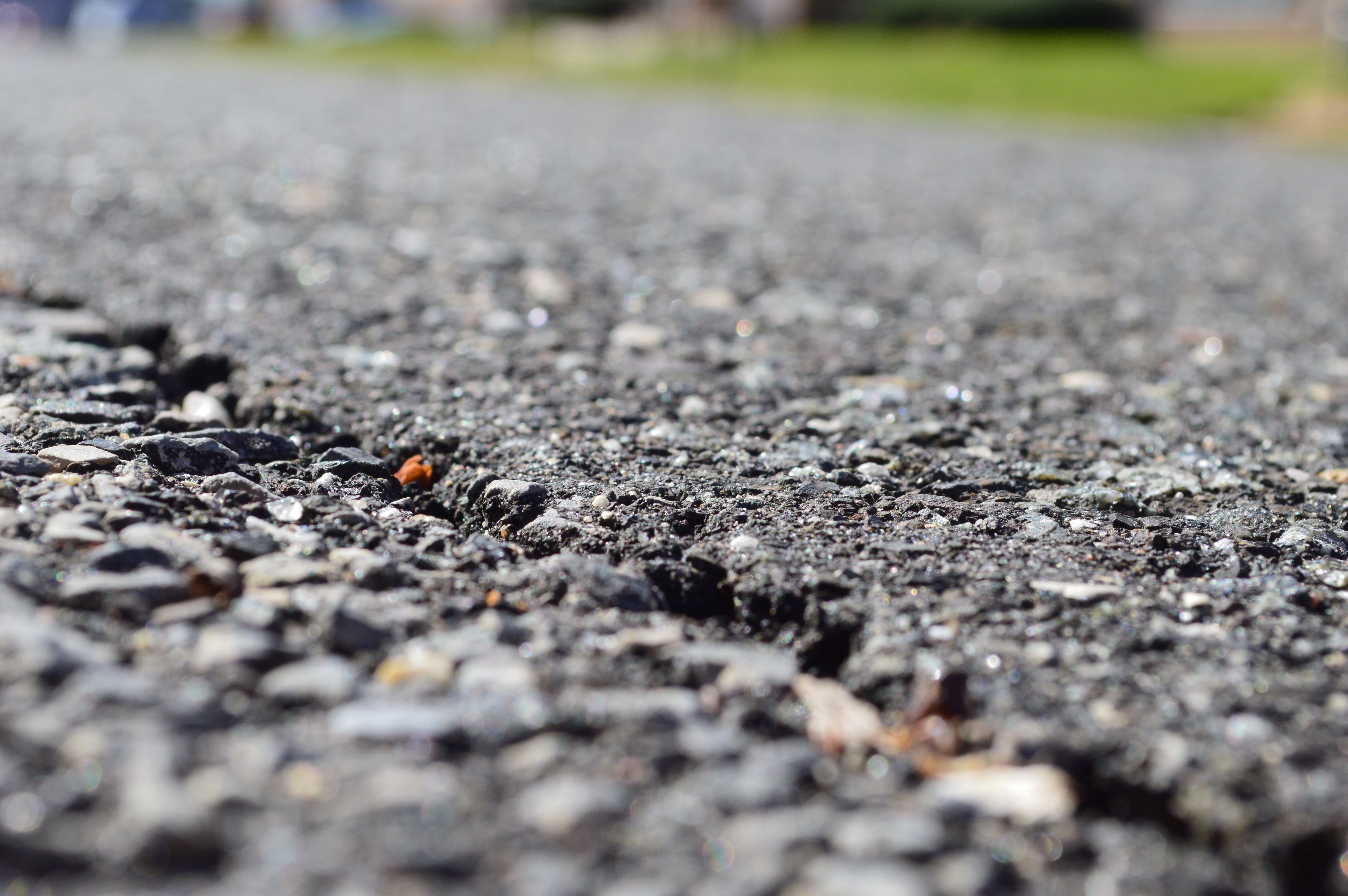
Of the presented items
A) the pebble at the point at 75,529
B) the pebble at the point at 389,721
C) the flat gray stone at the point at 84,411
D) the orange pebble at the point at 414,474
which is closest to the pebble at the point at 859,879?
the pebble at the point at 389,721

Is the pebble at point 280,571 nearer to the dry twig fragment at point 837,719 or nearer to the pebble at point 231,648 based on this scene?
the pebble at point 231,648

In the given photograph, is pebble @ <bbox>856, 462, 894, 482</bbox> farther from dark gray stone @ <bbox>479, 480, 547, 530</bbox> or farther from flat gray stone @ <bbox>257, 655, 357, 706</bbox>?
flat gray stone @ <bbox>257, 655, 357, 706</bbox>

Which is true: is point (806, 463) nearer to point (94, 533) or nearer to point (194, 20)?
point (94, 533)

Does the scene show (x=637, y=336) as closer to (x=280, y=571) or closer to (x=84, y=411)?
(x=84, y=411)

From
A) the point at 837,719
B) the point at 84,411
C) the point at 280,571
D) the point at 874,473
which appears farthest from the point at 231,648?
the point at 874,473

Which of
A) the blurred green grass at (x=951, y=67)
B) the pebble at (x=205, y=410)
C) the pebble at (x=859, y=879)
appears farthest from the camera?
the blurred green grass at (x=951, y=67)

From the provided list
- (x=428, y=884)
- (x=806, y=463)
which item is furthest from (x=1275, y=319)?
(x=428, y=884)
